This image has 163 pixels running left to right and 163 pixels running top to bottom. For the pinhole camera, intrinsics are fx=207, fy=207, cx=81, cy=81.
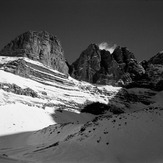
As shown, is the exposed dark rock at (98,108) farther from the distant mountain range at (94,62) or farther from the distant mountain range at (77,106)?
the distant mountain range at (94,62)

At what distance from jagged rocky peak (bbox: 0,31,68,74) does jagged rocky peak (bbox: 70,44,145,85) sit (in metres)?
23.2

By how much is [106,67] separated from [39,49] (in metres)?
55.4

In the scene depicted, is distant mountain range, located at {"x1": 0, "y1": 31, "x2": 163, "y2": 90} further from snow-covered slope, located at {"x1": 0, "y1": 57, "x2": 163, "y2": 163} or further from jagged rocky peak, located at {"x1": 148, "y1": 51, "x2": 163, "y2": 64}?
snow-covered slope, located at {"x1": 0, "y1": 57, "x2": 163, "y2": 163}

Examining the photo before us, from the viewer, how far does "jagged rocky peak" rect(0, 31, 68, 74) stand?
12081cm

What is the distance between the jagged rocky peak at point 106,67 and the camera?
153 meters

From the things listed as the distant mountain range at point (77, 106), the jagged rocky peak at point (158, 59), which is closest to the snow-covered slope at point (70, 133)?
the distant mountain range at point (77, 106)

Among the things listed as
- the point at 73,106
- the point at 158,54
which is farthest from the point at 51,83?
the point at 158,54

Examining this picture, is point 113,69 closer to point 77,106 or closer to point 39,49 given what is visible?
point 39,49

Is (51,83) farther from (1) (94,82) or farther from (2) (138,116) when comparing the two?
(2) (138,116)

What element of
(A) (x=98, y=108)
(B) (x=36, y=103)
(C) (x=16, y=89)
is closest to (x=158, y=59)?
(A) (x=98, y=108)

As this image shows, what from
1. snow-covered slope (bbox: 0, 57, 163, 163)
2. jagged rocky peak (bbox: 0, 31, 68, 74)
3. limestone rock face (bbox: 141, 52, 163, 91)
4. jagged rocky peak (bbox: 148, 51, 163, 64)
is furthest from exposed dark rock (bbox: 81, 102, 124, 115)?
jagged rocky peak (bbox: 148, 51, 163, 64)

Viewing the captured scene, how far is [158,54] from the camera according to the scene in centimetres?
18300

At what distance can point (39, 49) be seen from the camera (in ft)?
419

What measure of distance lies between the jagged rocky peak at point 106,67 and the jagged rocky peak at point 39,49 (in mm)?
23220
